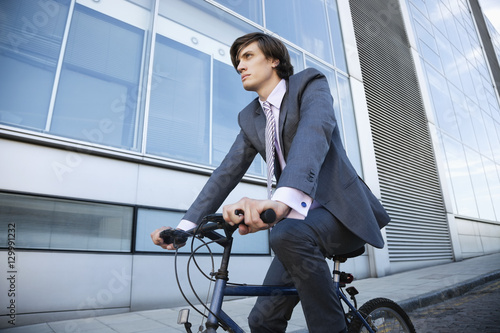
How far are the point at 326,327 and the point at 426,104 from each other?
1268 cm

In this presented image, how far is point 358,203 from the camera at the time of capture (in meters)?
1.37

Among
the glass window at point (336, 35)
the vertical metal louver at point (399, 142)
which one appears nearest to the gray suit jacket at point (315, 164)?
the vertical metal louver at point (399, 142)

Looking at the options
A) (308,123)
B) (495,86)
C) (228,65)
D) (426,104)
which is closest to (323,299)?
(308,123)

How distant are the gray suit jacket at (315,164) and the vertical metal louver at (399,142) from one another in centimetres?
788

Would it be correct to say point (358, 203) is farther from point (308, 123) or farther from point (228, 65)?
point (228, 65)

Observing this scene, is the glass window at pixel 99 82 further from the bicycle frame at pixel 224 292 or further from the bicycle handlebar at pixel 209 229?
the bicycle frame at pixel 224 292

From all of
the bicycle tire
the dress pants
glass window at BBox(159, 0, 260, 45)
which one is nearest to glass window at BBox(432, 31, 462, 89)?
glass window at BBox(159, 0, 260, 45)

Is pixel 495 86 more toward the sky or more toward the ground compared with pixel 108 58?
more toward the sky

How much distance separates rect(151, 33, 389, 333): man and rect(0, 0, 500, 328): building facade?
125 inches

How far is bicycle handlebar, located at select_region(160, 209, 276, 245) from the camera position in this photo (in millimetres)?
932

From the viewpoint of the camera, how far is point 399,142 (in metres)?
10.1

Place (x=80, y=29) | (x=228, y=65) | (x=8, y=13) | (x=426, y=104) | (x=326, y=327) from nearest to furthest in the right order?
(x=326, y=327), (x=8, y=13), (x=80, y=29), (x=228, y=65), (x=426, y=104)

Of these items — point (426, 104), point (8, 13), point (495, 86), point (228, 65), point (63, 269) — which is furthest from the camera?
point (495, 86)

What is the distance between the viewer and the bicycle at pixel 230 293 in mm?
1135
